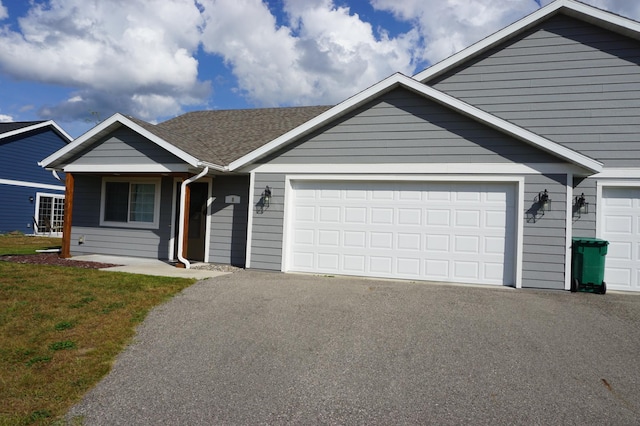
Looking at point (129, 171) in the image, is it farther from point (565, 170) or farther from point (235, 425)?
point (565, 170)

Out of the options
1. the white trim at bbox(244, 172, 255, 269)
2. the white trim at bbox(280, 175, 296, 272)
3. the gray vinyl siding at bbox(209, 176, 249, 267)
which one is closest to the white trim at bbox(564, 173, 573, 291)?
the white trim at bbox(280, 175, 296, 272)

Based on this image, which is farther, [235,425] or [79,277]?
[79,277]

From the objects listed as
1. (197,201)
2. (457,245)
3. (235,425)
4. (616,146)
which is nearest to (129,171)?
(197,201)

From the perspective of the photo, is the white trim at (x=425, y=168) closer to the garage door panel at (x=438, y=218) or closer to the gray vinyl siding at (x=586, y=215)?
the garage door panel at (x=438, y=218)

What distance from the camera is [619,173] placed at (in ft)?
29.2

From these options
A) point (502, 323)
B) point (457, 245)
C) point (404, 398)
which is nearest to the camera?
point (404, 398)

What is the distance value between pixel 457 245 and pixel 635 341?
377 cm

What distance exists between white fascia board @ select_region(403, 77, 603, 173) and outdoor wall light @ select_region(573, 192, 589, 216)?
3.51 ft

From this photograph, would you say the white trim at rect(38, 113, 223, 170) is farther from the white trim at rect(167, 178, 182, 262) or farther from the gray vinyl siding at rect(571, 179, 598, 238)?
the gray vinyl siding at rect(571, 179, 598, 238)

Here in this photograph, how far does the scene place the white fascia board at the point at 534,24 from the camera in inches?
359

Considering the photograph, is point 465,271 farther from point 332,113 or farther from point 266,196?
point 266,196

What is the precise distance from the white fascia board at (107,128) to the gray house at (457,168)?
0.14ft

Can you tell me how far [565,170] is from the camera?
27.0ft

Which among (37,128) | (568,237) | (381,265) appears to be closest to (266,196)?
(381,265)
